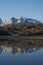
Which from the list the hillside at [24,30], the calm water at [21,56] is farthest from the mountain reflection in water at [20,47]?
the hillside at [24,30]

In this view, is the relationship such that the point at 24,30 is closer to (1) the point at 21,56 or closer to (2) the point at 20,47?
(2) the point at 20,47

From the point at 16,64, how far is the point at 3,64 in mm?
506

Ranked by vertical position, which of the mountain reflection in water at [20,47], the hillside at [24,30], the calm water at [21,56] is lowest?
the hillside at [24,30]

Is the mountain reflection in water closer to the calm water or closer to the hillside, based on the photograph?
the calm water

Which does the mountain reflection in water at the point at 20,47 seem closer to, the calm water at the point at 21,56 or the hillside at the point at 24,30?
the calm water at the point at 21,56

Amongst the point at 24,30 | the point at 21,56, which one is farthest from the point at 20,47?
the point at 24,30

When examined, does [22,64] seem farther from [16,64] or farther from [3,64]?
[3,64]

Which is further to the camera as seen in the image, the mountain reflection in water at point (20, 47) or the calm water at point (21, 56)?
the mountain reflection in water at point (20, 47)

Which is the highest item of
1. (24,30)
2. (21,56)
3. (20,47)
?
(21,56)

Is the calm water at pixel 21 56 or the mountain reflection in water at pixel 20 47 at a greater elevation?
the calm water at pixel 21 56

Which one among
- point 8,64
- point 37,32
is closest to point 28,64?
point 8,64

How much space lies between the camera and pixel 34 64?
24.2 ft

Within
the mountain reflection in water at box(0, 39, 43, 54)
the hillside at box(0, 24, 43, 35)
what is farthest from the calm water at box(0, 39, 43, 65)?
the hillside at box(0, 24, 43, 35)

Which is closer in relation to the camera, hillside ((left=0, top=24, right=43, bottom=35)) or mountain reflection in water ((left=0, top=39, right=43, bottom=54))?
mountain reflection in water ((left=0, top=39, right=43, bottom=54))
